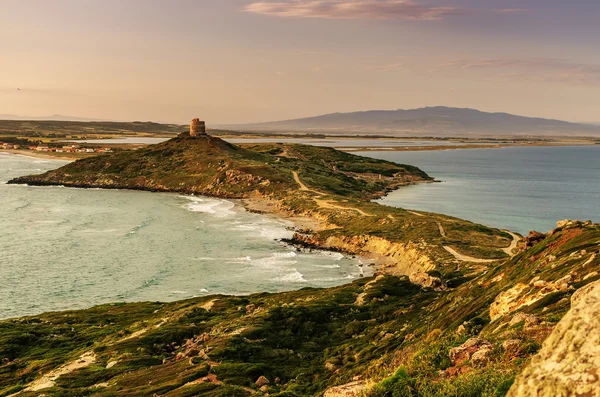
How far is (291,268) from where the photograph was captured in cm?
7912

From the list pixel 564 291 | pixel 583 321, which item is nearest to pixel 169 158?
pixel 564 291

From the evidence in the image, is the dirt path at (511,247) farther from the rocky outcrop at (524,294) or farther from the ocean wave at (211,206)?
the ocean wave at (211,206)

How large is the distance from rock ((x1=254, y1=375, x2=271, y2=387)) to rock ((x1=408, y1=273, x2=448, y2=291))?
2884cm

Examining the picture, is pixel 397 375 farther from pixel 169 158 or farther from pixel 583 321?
pixel 169 158

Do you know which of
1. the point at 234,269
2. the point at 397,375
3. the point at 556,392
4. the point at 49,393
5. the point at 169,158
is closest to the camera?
the point at 556,392

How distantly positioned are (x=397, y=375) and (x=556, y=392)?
9923 millimetres

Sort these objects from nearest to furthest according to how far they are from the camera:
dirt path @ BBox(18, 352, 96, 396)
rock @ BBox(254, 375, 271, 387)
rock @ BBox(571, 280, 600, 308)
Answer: rock @ BBox(571, 280, 600, 308) → rock @ BBox(254, 375, 271, 387) → dirt path @ BBox(18, 352, 96, 396)

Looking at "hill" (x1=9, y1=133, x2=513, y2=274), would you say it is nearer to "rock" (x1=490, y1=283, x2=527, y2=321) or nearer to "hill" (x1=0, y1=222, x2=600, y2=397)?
"hill" (x1=0, y1=222, x2=600, y2=397)

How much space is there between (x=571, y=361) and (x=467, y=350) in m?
12.4

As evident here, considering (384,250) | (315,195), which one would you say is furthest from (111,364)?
(315,195)

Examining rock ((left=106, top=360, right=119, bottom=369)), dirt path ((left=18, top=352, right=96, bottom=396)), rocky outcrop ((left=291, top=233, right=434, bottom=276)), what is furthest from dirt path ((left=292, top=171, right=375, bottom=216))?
rock ((left=106, top=360, right=119, bottom=369))

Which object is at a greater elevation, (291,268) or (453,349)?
(453,349)

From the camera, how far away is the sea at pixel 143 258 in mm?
67562

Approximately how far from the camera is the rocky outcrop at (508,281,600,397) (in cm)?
1025
